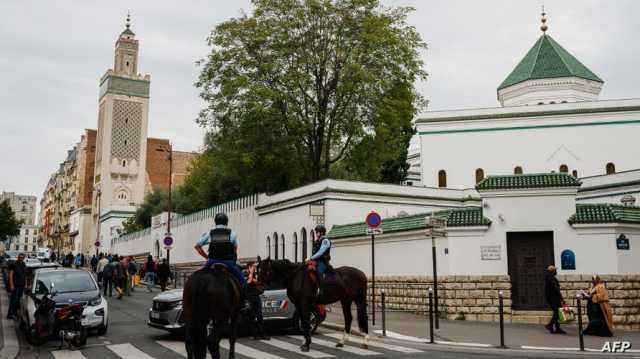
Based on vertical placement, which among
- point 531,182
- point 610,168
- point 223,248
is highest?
point 610,168

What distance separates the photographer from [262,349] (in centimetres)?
1187

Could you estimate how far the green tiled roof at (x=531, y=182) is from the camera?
18406 millimetres

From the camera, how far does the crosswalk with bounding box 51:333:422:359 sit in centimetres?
1102

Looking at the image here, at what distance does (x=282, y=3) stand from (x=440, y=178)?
17780 millimetres

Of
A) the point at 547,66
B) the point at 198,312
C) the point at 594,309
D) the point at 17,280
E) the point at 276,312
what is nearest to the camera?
the point at 198,312

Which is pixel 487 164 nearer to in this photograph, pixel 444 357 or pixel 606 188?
pixel 606 188

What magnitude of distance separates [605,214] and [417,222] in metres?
6.49

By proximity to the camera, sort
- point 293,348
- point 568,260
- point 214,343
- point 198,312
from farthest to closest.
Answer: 1. point 568,260
2. point 293,348
3. point 198,312
4. point 214,343

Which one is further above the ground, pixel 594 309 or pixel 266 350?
pixel 594 309

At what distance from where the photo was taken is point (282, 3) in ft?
114

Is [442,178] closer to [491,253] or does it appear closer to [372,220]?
[491,253]

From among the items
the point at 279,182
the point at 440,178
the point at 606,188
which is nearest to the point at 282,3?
the point at 279,182

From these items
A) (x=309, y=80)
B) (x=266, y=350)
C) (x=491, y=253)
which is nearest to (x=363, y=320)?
(x=266, y=350)

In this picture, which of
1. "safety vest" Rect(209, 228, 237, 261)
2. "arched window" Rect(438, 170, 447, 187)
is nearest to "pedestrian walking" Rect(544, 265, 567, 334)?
"safety vest" Rect(209, 228, 237, 261)
